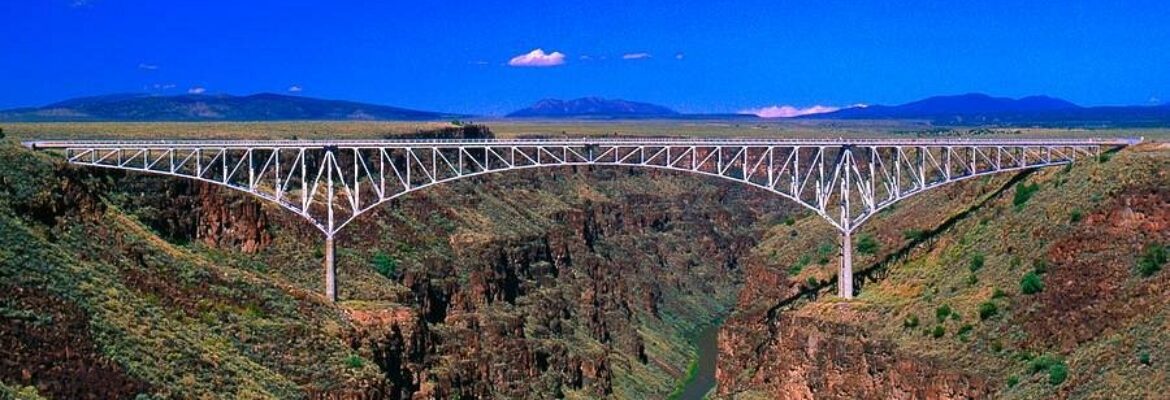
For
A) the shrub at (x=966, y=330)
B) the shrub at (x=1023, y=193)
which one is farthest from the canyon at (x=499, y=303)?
the shrub at (x=966, y=330)

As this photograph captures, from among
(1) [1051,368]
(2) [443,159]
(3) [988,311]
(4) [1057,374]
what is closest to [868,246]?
(3) [988,311]

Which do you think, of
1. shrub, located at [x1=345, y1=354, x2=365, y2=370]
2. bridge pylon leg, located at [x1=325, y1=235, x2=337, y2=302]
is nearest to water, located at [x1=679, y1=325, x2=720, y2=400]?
bridge pylon leg, located at [x1=325, y1=235, x2=337, y2=302]

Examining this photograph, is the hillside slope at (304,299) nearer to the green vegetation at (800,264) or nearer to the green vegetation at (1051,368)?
the green vegetation at (800,264)

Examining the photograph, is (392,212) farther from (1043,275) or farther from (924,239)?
(1043,275)

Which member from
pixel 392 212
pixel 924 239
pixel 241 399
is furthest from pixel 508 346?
pixel 241 399

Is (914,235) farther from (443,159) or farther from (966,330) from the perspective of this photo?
(443,159)

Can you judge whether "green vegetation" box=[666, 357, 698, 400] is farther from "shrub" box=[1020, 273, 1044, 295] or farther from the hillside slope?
"shrub" box=[1020, 273, 1044, 295]
